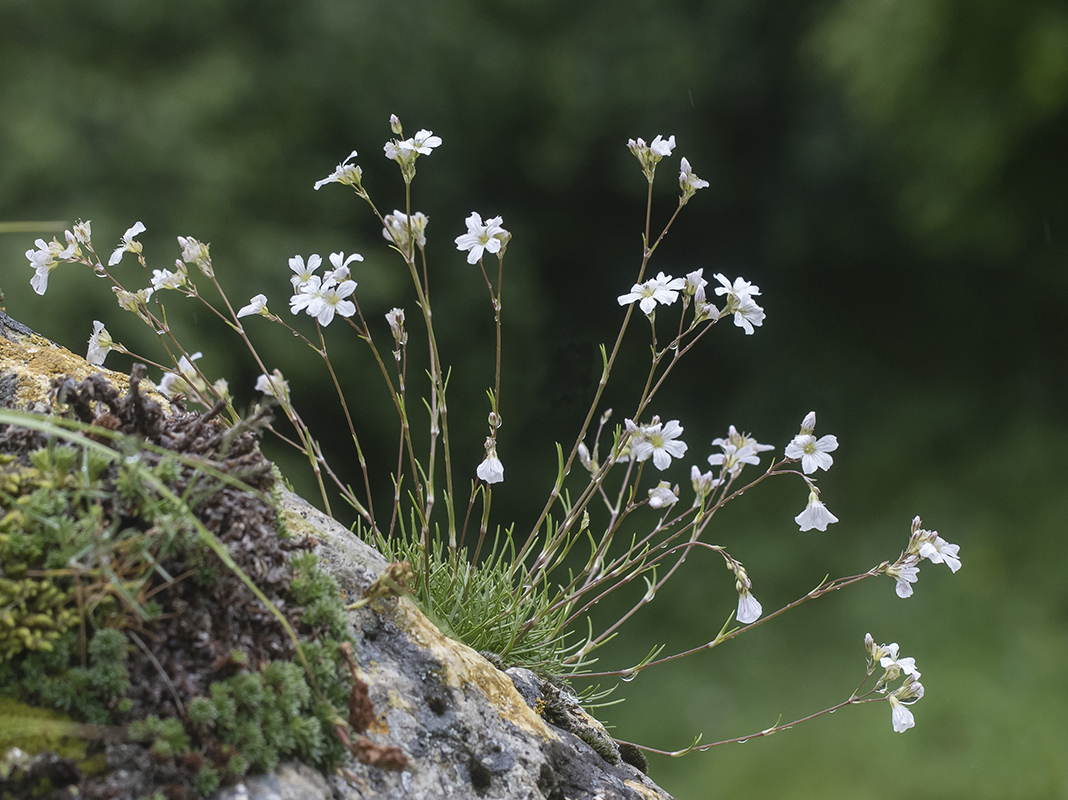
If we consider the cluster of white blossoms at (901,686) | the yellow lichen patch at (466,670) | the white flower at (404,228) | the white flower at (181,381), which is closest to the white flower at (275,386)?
the white flower at (181,381)

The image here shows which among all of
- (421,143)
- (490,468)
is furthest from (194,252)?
(490,468)

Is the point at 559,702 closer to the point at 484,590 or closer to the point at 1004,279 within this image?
the point at 484,590

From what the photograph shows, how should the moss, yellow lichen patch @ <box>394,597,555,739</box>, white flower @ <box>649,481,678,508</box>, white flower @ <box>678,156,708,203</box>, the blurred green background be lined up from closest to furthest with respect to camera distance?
the moss → yellow lichen patch @ <box>394,597,555,739</box> → white flower @ <box>649,481,678,508</box> → white flower @ <box>678,156,708,203</box> → the blurred green background

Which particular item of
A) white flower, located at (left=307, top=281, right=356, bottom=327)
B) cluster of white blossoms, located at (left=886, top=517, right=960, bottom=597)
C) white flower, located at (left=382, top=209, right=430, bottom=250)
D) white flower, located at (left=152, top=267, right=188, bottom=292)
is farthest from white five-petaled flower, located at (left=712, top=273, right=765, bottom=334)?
white flower, located at (left=152, top=267, right=188, bottom=292)

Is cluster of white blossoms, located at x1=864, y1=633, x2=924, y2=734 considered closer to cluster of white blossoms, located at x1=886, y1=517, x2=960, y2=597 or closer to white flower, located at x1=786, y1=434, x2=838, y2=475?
cluster of white blossoms, located at x1=886, y1=517, x2=960, y2=597

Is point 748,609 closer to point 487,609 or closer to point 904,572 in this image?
point 904,572

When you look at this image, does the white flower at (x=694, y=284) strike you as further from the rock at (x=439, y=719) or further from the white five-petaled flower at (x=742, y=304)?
the rock at (x=439, y=719)
